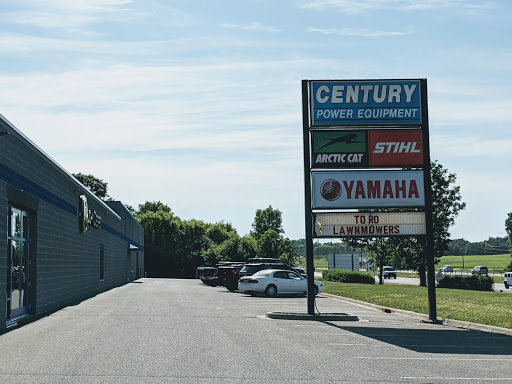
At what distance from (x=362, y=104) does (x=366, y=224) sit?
4.07m

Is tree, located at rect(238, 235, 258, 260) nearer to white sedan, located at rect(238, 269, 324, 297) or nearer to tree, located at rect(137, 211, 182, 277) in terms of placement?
tree, located at rect(137, 211, 182, 277)

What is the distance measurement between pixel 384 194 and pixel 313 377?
1240cm

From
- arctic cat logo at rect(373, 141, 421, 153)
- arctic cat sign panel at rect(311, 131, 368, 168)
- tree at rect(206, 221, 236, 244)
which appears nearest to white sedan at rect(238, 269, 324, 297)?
arctic cat sign panel at rect(311, 131, 368, 168)

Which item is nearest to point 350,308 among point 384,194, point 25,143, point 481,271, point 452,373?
point 384,194

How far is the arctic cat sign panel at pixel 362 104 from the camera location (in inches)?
852

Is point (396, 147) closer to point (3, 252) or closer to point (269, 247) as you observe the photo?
point (3, 252)

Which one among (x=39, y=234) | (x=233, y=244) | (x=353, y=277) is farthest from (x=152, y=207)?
(x=39, y=234)

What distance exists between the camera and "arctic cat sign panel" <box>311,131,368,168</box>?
21.4 metres

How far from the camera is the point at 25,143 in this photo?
1938 cm

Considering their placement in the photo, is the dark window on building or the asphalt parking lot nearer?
the asphalt parking lot

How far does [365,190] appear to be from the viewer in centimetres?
2144

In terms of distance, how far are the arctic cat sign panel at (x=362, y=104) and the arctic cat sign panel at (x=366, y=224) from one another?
10.2ft

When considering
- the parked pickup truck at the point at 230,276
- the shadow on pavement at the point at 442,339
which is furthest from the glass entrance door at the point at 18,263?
the parked pickup truck at the point at 230,276

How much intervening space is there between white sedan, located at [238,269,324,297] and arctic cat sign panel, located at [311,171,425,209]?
1358 centimetres
